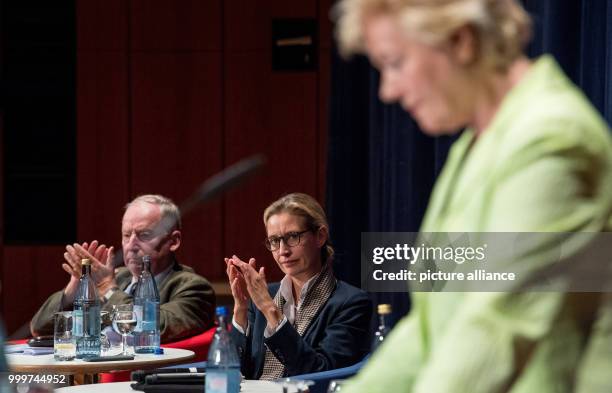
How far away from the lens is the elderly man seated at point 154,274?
4230 millimetres

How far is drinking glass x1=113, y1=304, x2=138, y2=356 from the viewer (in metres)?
3.67

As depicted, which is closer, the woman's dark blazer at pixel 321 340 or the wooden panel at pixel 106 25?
the woman's dark blazer at pixel 321 340

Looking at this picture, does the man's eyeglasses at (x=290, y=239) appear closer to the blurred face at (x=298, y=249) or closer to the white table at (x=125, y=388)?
the blurred face at (x=298, y=249)

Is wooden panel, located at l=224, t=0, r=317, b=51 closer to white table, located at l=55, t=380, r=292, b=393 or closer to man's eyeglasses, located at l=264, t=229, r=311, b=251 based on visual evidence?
man's eyeglasses, located at l=264, t=229, r=311, b=251

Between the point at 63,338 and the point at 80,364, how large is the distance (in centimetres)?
18

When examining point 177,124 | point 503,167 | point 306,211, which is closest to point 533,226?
point 503,167

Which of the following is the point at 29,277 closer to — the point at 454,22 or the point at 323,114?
the point at 323,114

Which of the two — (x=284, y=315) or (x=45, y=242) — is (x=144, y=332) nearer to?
(x=284, y=315)

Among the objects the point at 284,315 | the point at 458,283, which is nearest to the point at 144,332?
the point at 284,315

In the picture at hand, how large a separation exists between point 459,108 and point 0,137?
6.89 m

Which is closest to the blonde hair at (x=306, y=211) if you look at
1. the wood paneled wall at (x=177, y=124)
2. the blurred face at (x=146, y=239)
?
the blurred face at (x=146, y=239)

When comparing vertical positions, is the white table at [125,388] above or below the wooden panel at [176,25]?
below

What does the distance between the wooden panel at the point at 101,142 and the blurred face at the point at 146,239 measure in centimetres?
327

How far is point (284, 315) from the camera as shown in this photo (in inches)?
137
